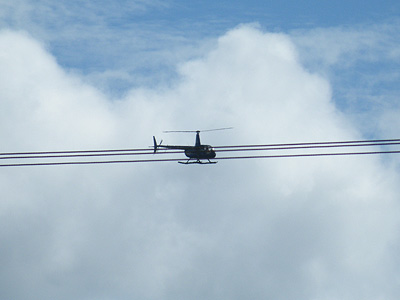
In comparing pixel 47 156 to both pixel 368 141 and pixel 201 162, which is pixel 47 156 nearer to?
pixel 368 141

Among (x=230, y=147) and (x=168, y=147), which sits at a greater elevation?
(x=168, y=147)

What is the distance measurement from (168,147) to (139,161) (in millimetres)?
53893

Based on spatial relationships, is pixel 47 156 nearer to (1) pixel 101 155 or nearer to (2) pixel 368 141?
(1) pixel 101 155

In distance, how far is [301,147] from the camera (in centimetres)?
2903

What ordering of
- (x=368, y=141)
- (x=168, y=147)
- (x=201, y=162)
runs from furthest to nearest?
(x=168, y=147), (x=201, y=162), (x=368, y=141)

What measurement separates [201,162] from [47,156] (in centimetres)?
4812

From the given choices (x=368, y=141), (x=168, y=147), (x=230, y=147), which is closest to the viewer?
(x=368, y=141)

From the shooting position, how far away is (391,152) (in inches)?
1175

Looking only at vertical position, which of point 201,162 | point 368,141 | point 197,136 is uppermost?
point 197,136

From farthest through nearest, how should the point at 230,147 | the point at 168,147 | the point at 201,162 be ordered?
the point at 168,147 < the point at 201,162 < the point at 230,147

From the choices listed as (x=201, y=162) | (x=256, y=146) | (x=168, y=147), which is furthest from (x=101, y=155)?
(x=168, y=147)

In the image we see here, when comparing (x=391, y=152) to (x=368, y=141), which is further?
(x=391, y=152)

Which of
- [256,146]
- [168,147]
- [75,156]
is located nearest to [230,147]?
[256,146]

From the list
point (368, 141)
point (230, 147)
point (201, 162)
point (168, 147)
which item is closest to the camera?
point (368, 141)
